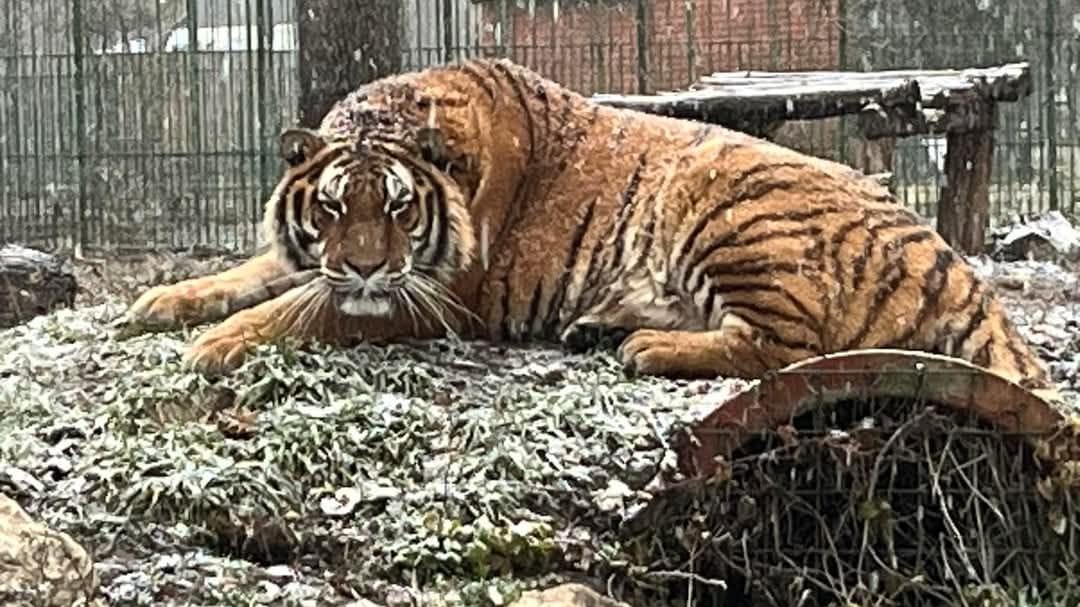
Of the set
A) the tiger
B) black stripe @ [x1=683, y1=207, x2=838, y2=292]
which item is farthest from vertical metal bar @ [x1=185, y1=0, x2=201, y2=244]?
black stripe @ [x1=683, y1=207, x2=838, y2=292]

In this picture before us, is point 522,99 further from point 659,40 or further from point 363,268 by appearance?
point 659,40

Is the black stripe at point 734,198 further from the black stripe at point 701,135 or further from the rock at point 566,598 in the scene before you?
the rock at point 566,598

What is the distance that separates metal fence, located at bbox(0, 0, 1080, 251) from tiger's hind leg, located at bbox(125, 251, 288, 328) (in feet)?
17.8

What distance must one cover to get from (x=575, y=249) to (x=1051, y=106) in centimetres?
689

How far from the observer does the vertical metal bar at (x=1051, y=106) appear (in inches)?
431

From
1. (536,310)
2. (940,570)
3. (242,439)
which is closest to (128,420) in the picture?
(242,439)

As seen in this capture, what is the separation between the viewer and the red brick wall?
11102 mm

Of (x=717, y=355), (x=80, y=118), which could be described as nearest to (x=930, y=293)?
(x=717, y=355)

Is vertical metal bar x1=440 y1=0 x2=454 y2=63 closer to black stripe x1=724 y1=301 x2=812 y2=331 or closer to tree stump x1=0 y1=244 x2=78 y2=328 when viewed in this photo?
tree stump x1=0 y1=244 x2=78 y2=328

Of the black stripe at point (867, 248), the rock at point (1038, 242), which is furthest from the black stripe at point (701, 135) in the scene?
the rock at point (1038, 242)

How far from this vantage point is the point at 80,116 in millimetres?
11430

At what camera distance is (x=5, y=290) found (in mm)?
7660

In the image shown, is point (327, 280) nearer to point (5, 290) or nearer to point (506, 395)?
point (506, 395)

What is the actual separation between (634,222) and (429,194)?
60 cm
